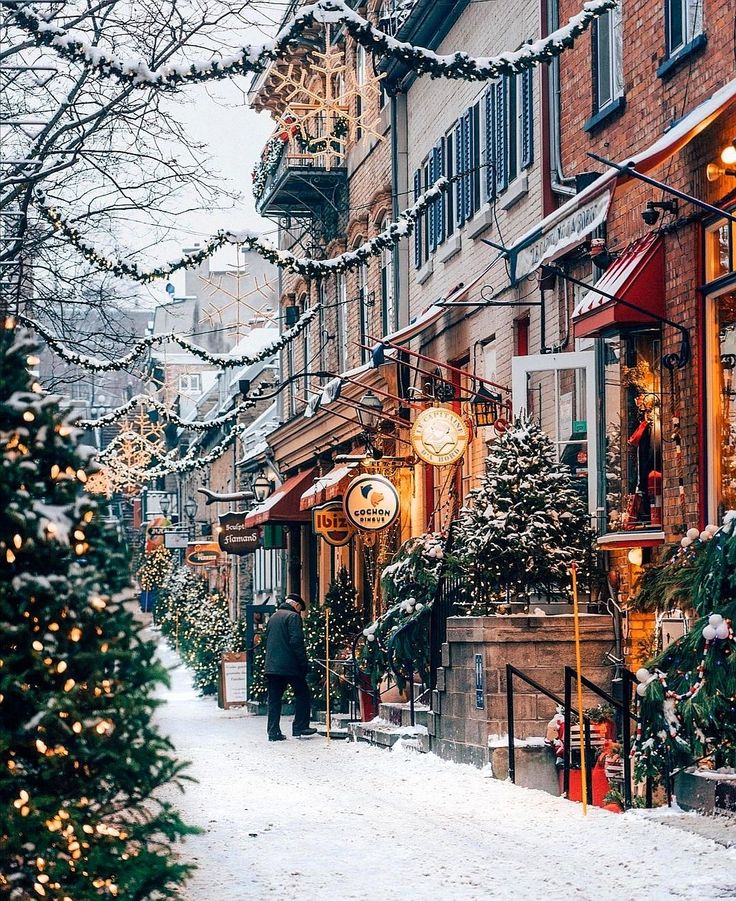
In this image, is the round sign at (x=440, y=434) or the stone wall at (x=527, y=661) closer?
the stone wall at (x=527, y=661)

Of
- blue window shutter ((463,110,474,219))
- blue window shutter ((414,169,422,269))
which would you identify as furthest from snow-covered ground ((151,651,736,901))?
blue window shutter ((414,169,422,269))

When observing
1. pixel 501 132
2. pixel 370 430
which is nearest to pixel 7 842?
pixel 501 132

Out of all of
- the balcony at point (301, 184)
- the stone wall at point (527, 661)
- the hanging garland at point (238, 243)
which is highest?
the balcony at point (301, 184)

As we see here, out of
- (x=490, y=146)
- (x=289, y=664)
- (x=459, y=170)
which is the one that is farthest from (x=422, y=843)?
(x=459, y=170)

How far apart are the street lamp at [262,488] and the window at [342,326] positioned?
481 centimetres

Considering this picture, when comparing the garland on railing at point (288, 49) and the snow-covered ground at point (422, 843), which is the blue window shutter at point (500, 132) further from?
the garland on railing at point (288, 49)

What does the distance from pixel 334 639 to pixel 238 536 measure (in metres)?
10.4

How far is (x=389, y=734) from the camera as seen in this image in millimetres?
18312

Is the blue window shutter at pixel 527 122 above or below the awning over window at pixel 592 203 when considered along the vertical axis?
above

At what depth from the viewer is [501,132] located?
20141 mm

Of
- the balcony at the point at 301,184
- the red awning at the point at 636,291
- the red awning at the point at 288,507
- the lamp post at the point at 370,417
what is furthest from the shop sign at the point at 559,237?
the red awning at the point at 288,507

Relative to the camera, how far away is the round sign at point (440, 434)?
1978 centimetres

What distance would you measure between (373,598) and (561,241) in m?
11.6

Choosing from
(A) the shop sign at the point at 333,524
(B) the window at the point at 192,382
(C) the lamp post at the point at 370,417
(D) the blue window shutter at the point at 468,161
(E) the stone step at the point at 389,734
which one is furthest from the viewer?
(B) the window at the point at 192,382
